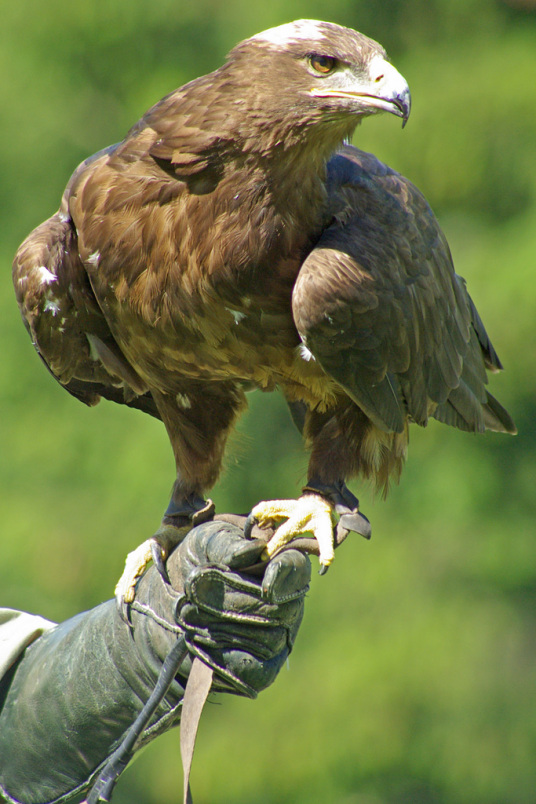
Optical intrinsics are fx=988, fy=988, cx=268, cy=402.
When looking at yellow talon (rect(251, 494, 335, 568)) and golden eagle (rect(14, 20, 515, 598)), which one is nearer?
golden eagle (rect(14, 20, 515, 598))

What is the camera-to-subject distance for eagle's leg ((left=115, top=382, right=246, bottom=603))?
11.7ft

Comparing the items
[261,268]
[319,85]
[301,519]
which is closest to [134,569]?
[301,519]

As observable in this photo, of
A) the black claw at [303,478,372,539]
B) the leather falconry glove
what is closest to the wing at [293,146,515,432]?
the black claw at [303,478,372,539]

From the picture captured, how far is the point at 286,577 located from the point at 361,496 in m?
4.63

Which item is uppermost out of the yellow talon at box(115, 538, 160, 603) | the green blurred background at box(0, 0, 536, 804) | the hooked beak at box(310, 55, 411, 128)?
the hooked beak at box(310, 55, 411, 128)

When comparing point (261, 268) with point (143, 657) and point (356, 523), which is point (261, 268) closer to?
point (356, 523)

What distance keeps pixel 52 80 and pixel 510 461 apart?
16.3ft

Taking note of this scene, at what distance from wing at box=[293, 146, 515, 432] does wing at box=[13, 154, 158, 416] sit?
0.85m

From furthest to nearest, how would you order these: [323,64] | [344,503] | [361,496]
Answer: [361,496], [344,503], [323,64]

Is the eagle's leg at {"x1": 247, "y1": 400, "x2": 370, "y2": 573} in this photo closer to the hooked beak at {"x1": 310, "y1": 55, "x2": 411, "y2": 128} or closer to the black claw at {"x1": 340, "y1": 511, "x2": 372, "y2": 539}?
the black claw at {"x1": 340, "y1": 511, "x2": 372, "y2": 539}

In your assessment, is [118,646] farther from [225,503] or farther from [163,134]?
[225,503]

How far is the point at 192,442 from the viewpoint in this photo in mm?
3650

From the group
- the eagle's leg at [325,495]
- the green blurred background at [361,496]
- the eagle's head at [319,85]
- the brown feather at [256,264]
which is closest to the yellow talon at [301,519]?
the eagle's leg at [325,495]

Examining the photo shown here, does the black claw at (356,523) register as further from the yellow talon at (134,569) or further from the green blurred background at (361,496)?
the green blurred background at (361,496)
